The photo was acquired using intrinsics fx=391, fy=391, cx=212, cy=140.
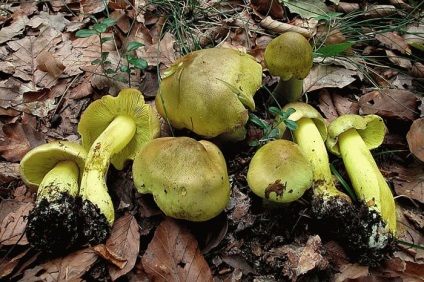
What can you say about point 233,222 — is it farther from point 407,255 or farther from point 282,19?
point 282,19

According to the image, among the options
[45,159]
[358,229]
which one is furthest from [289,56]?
[45,159]

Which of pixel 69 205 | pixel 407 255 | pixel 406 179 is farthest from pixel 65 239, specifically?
pixel 406 179

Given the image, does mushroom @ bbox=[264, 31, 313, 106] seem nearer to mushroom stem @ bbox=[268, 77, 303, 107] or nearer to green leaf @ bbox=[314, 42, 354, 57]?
mushroom stem @ bbox=[268, 77, 303, 107]

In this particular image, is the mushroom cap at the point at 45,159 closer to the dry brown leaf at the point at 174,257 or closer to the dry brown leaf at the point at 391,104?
the dry brown leaf at the point at 174,257

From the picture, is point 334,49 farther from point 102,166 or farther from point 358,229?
point 102,166

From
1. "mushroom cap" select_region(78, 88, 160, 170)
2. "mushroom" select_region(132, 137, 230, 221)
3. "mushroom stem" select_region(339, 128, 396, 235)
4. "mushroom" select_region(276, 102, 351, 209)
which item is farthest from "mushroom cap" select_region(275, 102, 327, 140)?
"mushroom cap" select_region(78, 88, 160, 170)

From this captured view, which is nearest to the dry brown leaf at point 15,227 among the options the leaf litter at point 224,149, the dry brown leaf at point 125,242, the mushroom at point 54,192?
the leaf litter at point 224,149

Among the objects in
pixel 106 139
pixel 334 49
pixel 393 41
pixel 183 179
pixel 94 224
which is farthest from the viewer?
pixel 393 41
